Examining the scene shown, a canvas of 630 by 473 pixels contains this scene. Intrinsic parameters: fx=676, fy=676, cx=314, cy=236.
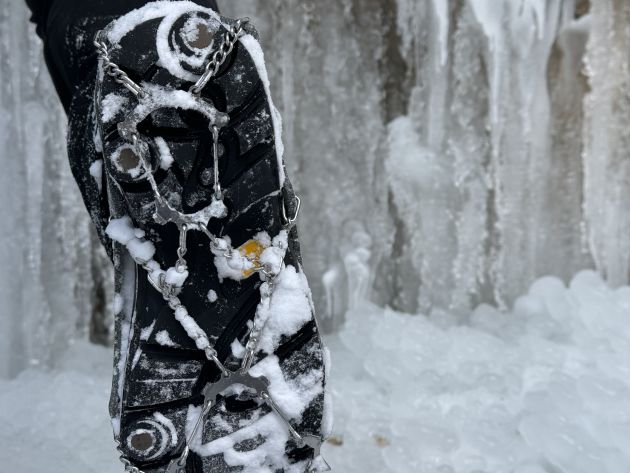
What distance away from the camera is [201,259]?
719 mm

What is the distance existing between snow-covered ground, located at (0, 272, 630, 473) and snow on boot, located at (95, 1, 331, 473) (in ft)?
1.27

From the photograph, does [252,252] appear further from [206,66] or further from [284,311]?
[206,66]

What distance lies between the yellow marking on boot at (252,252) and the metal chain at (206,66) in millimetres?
166

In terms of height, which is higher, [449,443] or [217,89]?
[217,89]

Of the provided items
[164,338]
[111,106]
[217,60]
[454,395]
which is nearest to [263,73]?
[217,60]

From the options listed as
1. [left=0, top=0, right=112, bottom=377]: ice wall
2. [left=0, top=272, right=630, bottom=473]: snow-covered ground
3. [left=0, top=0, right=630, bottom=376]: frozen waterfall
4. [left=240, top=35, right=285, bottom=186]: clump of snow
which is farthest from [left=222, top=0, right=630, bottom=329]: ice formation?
[left=240, top=35, right=285, bottom=186]: clump of snow

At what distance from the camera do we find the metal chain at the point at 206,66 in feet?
2.15

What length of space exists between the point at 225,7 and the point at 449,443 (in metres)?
1.04

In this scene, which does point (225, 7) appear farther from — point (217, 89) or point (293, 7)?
point (217, 89)

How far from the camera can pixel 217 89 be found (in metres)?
0.69

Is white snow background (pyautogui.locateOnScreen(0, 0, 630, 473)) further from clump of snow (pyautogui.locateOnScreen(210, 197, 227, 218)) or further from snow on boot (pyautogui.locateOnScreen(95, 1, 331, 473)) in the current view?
clump of snow (pyautogui.locateOnScreen(210, 197, 227, 218))

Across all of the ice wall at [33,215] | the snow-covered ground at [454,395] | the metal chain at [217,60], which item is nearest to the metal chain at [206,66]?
the metal chain at [217,60]

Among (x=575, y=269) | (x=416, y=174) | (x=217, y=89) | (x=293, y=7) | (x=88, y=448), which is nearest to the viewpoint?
(x=217, y=89)

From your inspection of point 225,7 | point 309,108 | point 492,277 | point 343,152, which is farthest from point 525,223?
point 225,7
